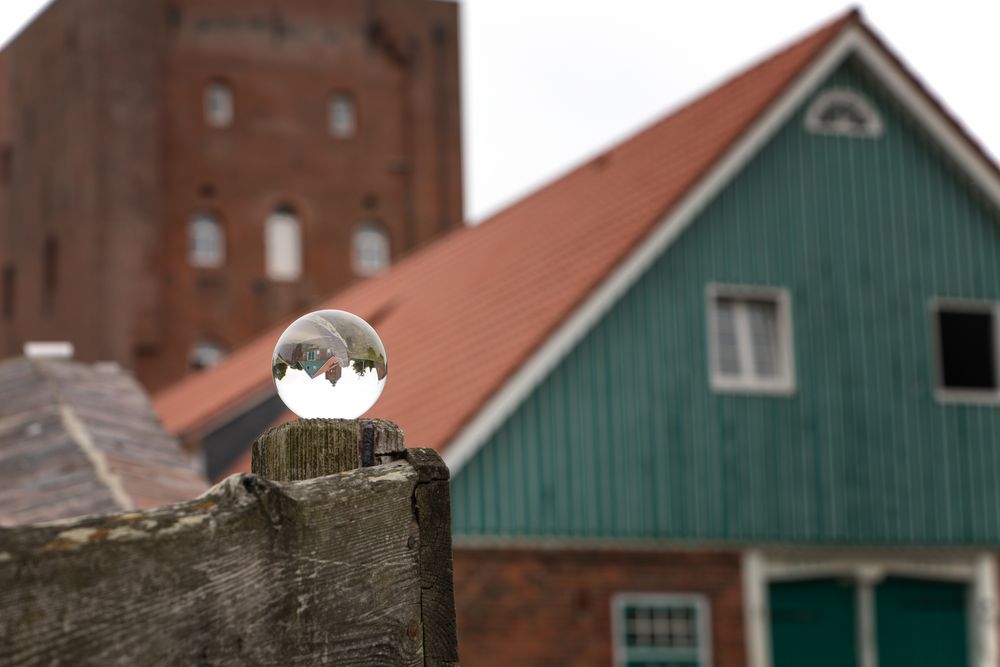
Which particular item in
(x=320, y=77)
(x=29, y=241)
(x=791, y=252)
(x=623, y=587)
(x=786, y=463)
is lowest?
(x=623, y=587)

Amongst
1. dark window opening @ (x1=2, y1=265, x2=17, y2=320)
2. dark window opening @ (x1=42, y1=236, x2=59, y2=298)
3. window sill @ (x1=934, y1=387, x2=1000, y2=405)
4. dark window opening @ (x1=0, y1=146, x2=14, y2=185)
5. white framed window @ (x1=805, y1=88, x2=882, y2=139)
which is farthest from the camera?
dark window opening @ (x1=0, y1=146, x2=14, y2=185)

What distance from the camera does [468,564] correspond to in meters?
17.3

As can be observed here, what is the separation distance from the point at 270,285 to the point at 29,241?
5.82 metres

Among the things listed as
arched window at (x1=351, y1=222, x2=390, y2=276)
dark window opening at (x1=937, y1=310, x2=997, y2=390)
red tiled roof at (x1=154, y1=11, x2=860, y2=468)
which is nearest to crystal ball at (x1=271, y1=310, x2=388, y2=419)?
red tiled roof at (x1=154, y1=11, x2=860, y2=468)

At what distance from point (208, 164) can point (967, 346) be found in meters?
24.6

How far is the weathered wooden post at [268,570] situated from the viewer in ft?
7.63

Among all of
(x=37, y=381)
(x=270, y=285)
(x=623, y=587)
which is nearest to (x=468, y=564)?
(x=623, y=587)

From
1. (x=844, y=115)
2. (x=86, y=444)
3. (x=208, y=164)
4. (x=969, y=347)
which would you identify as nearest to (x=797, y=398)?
(x=969, y=347)

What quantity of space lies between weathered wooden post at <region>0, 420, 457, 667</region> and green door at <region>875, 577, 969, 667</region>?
16.4 metres

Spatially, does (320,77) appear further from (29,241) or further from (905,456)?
(905,456)

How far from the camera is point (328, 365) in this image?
3.05m

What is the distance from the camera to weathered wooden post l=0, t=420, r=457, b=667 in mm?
2324

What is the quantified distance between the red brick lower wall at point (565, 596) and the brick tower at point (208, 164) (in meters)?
23.5

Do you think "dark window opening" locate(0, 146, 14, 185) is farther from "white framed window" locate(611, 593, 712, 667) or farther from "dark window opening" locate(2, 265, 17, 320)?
"white framed window" locate(611, 593, 712, 667)
